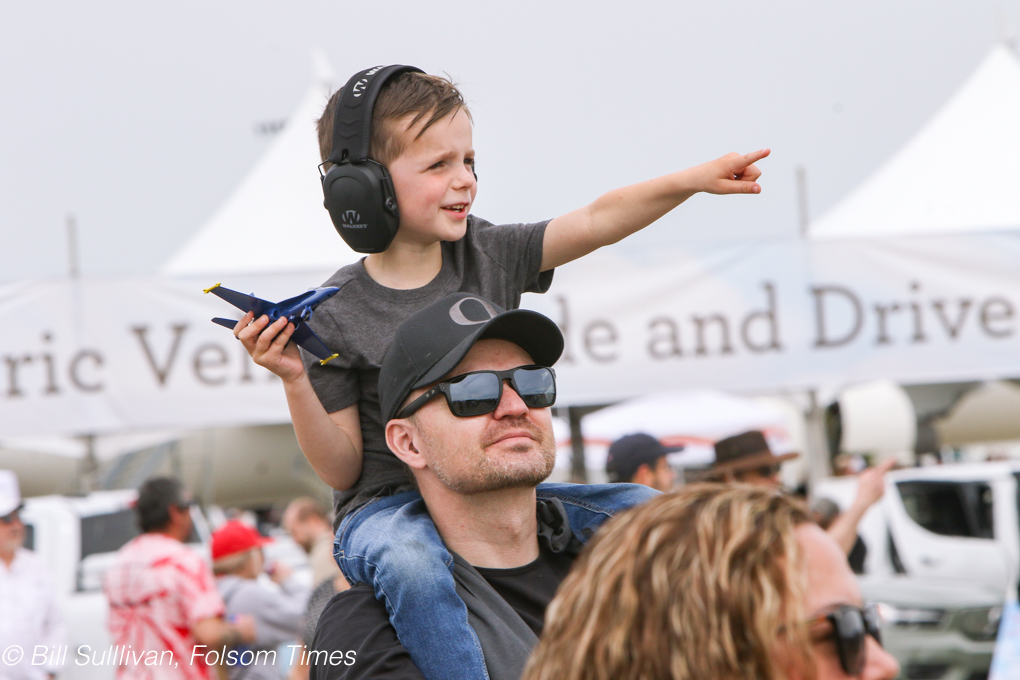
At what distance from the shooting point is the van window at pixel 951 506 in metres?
9.62

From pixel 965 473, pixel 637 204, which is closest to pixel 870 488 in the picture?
pixel 637 204

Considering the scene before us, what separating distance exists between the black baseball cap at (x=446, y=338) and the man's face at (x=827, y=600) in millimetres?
759

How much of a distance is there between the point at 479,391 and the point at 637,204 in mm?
466

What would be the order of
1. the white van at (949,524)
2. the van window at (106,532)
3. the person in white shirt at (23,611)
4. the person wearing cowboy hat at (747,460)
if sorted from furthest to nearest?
the white van at (949,524) < the van window at (106,532) < the person in white shirt at (23,611) < the person wearing cowboy hat at (747,460)

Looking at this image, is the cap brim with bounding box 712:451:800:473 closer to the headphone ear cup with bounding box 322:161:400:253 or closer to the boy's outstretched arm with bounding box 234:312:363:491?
the boy's outstretched arm with bounding box 234:312:363:491

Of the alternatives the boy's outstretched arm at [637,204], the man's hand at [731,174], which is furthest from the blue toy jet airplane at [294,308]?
the man's hand at [731,174]

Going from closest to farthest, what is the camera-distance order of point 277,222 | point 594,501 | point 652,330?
point 594,501 → point 652,330 → point 277,222

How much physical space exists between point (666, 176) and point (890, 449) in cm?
1522

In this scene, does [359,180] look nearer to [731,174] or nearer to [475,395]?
[475,395]

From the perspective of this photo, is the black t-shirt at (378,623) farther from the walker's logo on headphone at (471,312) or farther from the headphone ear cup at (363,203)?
the headphone ear cup at (363,203)

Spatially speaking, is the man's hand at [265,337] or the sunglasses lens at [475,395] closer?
the man's hand at [265,337]

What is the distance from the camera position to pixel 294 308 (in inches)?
66.2

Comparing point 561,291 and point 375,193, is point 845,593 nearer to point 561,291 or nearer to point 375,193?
point 375,193

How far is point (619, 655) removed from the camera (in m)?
1.08
